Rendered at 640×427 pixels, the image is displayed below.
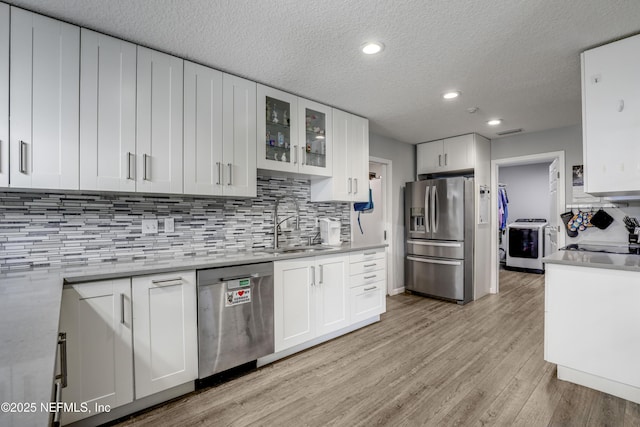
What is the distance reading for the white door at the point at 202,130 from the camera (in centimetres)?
226

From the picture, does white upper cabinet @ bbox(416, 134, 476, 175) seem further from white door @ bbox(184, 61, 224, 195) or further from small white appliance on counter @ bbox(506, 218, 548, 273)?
white door @ bbox(184, 61, 224, 195)

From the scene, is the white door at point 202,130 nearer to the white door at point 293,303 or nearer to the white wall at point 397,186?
the white door at point 293,303

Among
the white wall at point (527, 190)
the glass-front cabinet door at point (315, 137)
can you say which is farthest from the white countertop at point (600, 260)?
the white wall at point (527, 190)

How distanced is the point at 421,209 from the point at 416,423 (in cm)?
308

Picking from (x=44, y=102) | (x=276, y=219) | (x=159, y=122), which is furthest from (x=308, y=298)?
(x=44, y=102)

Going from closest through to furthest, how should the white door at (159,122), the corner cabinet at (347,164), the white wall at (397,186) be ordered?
the white door at (159,122)
the corner cabinet at (347,164)
the white wall at (397,186)

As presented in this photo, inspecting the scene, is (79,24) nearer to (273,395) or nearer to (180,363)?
(180,363)

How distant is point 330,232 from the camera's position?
133 inches

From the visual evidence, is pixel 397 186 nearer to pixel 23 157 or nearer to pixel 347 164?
pixel 347 164

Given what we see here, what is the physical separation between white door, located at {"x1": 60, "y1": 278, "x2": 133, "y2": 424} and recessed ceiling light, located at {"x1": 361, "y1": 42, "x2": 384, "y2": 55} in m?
2.19

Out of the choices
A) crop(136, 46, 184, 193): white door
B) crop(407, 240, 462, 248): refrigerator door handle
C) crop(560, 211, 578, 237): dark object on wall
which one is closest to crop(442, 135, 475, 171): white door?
crop(407, 240, 462, 248): refrigerator door handle

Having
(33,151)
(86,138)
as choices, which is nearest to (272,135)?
(86,138)

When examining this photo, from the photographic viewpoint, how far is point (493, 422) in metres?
1.76

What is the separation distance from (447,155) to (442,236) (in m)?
1.29
